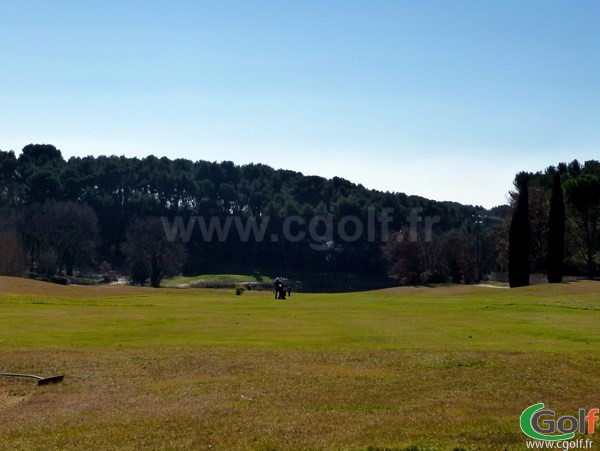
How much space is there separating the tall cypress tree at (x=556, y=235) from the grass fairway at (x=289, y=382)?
1658 inches

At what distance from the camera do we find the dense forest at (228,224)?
96.9m

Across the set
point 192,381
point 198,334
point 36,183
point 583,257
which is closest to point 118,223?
point 36,183

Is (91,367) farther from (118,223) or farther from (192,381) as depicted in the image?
(118,223)

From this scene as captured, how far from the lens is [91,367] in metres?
19.4

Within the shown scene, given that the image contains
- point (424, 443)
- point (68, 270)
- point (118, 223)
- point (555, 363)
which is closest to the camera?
point (424, 443)

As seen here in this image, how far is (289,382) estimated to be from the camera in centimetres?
1692

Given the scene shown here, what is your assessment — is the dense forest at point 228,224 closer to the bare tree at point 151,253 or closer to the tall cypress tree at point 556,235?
the bare tree at point 151,253

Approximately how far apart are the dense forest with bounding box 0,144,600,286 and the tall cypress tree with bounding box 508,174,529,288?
1215cm

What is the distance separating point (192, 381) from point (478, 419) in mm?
6822

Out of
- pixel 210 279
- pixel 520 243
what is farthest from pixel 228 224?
pixel 520 243

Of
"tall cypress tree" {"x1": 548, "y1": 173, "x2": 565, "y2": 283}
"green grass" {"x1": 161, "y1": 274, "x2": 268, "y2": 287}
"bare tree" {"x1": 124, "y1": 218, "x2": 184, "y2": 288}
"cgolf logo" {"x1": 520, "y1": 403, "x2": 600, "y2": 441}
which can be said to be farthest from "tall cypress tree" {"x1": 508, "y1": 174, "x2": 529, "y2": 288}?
"cgolf logo" {"x1": 520, "y1": 403, "x2": 600, "y2": 441}

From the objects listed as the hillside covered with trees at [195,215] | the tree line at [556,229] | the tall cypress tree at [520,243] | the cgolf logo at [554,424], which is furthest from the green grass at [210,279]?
the cgolf logo at [554,424]

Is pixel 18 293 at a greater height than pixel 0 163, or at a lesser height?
lesser

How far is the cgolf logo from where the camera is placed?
11.6 metres
